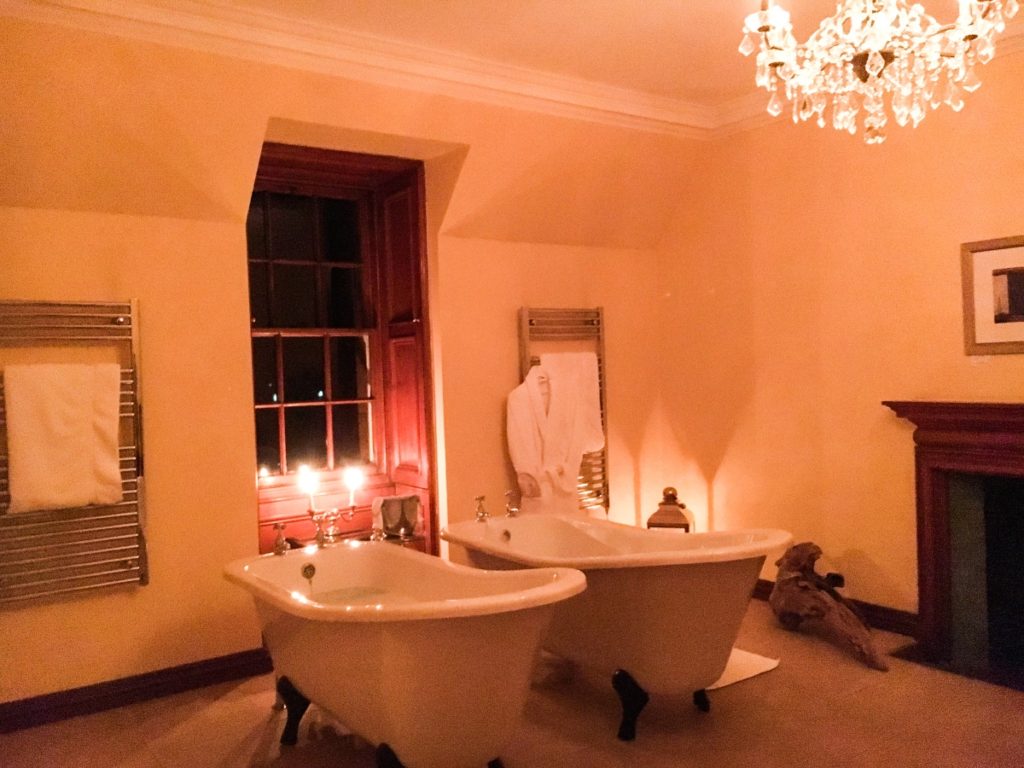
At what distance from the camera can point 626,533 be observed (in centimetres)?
370

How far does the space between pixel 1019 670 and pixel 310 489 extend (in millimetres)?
3201

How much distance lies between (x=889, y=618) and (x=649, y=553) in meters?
1.68

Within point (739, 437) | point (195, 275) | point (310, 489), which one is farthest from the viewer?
point (739, 437)

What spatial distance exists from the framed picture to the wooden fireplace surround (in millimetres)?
290

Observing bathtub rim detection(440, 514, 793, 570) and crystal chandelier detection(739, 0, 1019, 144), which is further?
bathtub rim detection(440, 514, 793, 570)

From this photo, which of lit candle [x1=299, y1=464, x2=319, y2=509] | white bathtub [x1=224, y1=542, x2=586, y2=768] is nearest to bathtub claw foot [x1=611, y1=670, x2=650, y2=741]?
white bathtub [x1=224, y1=542, x2=586, y2=768]

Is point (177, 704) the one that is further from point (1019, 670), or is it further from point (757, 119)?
point (757, 119)

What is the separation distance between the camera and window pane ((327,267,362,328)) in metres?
4.73

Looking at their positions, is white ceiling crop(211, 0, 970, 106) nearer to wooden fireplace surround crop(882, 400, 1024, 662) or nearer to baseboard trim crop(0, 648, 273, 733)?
wooden fireplace surround crop(882, 400, 1024, 662)

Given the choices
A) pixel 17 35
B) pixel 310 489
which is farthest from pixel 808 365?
pixel 17 35

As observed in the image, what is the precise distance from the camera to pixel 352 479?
4250mm

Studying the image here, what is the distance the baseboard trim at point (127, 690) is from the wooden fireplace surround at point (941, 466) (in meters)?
2.85

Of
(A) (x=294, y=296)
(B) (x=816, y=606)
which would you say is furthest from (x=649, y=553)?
(A) (x=294, y=296)

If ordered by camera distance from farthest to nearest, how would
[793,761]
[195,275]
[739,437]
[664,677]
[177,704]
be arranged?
[739,437]
[195,275]
[177,704]
[664,677]
[793,761]
